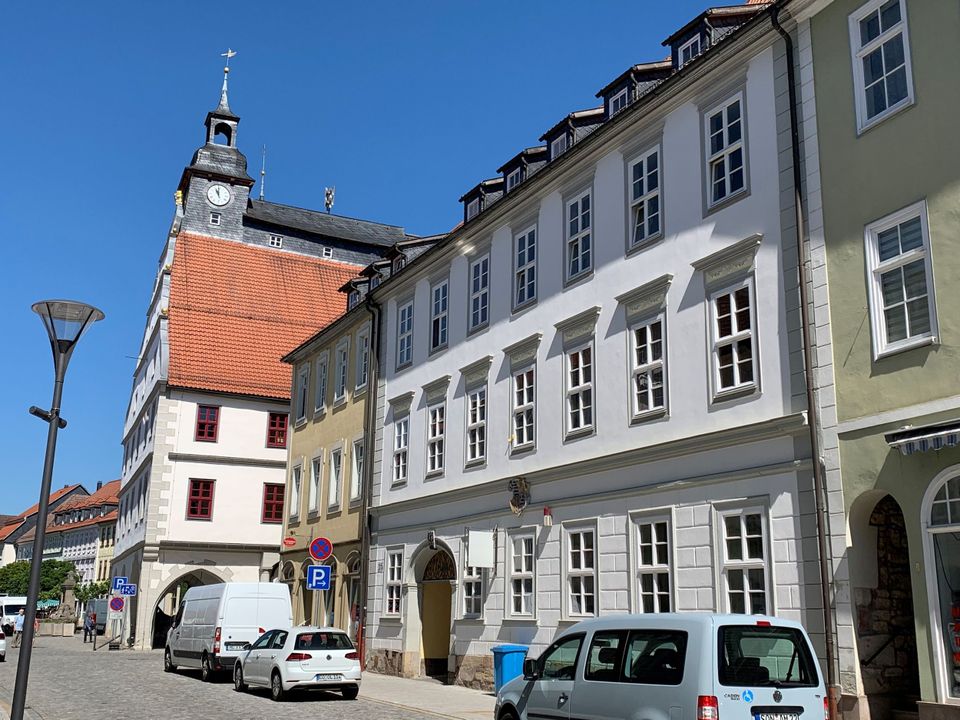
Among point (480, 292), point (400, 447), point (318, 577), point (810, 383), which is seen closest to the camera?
point (810, 383)

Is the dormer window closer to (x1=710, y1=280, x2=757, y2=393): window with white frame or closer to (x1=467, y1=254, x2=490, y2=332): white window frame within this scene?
(x1=710, y1=280, x2=757, y2=393): window with white frame

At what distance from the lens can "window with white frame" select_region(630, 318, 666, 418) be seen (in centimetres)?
1844

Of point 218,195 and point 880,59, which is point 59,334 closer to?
point 880,59

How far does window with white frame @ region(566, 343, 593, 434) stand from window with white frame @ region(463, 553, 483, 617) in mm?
4920

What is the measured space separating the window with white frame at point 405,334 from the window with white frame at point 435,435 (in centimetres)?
242

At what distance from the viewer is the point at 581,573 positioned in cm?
1972

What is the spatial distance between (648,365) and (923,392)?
6.17 m

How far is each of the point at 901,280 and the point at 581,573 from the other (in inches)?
344

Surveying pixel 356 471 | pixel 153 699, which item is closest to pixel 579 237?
pixel 153 699

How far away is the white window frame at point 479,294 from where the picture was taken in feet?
82.7

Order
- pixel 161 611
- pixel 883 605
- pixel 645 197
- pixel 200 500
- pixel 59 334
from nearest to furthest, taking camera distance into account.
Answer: pixel 59 334, pixel 883 605, pixel 645 197, pixel 200 500, pixel 161 611

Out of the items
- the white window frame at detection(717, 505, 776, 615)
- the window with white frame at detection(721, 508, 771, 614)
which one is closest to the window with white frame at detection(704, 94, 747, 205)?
the white window frame at detection(717, 505, 776, 615)

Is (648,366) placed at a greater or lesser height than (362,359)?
lesser

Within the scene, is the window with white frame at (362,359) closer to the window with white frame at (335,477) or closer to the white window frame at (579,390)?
the window with white frame at (335,477)
